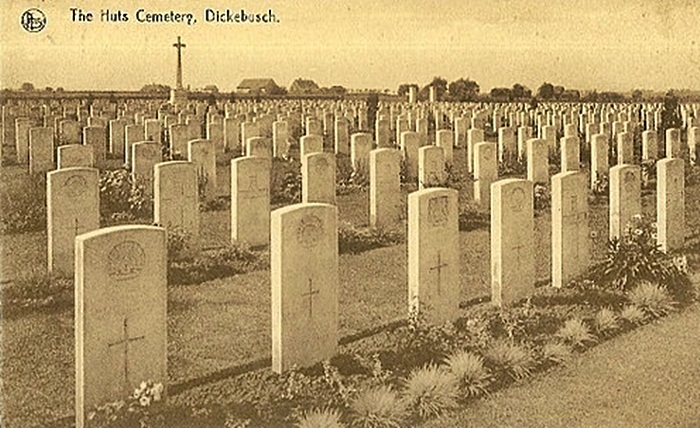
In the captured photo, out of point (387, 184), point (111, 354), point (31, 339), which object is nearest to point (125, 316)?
point (111, 354)

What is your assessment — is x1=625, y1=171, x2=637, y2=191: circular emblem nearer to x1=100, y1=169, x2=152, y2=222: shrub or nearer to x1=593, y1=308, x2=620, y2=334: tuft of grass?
x1=593, y1=308, x2=620, y2=334: tuft of grass

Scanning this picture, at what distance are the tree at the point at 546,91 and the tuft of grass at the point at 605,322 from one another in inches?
2231

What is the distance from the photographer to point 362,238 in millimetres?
12305

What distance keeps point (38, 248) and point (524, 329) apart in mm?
6820

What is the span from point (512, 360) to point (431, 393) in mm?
1067

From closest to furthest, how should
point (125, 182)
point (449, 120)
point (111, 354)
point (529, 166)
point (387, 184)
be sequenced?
1. point (111, 354)
2. point (387, 184)
3. point (125, 182)
4. point (529, 166)
5. point (449, 120)

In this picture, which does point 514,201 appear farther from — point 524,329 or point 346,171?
point 346,171

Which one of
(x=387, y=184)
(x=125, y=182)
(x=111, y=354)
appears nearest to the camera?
(x=111, y=354)

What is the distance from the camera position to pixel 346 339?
7773 mm

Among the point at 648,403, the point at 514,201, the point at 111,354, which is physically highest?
the point at 514,201

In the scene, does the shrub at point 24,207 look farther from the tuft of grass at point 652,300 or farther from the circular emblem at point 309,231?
the tuft of grass at point 652,300

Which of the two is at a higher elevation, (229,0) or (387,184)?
(229,0)

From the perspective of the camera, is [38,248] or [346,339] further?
[38,248]

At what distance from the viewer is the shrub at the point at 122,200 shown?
43.7ft
